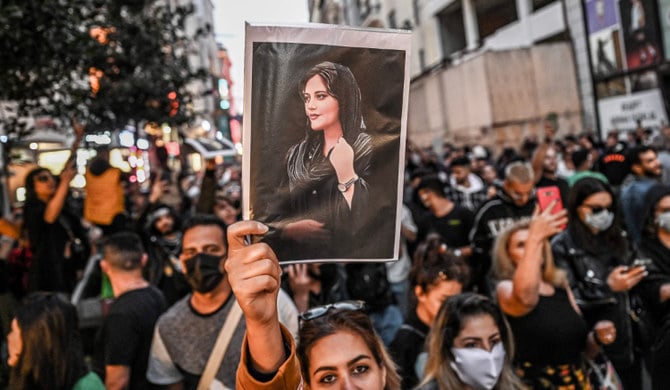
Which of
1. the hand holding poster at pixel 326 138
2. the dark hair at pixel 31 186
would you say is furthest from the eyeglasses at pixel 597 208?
the dark hair at pixel 31 186

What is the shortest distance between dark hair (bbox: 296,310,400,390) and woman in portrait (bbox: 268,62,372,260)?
756mm

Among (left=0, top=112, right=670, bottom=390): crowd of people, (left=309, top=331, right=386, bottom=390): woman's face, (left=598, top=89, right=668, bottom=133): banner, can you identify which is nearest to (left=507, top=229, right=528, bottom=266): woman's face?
(left=0, top=112, right=670, bottom=390): crowd of people

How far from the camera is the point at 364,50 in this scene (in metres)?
1.92

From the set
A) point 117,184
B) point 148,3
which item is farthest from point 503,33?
point 117,184

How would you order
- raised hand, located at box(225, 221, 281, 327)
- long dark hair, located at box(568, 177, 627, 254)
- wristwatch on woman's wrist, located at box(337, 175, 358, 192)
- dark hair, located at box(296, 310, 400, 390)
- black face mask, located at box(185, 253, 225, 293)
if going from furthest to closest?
1. long dark hair, located at box(568, 177, 627, 254)
2. black face mask, located at box(185, 253, 225, 293)
3. dark hair, located at box(296, 310, 400, 390)
4. wristwatch on woman's wrist, located at box(337, 175, 358, 192)
5. raised hand, located at box(225, 221, 281, 327)

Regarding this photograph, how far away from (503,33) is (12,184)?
2052 centimetres

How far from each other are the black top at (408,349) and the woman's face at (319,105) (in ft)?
6.88

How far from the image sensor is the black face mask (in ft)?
12.0

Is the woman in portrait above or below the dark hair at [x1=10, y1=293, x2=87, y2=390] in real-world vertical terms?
above

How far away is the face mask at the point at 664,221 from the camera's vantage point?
4.73 metres

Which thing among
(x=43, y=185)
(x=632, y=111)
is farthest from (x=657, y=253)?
(x=632, y=111)

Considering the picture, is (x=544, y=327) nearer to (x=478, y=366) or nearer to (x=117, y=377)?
(x=478, y=366)

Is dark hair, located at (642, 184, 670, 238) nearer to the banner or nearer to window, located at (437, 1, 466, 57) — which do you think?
the banner

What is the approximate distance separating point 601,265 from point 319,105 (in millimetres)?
3513
